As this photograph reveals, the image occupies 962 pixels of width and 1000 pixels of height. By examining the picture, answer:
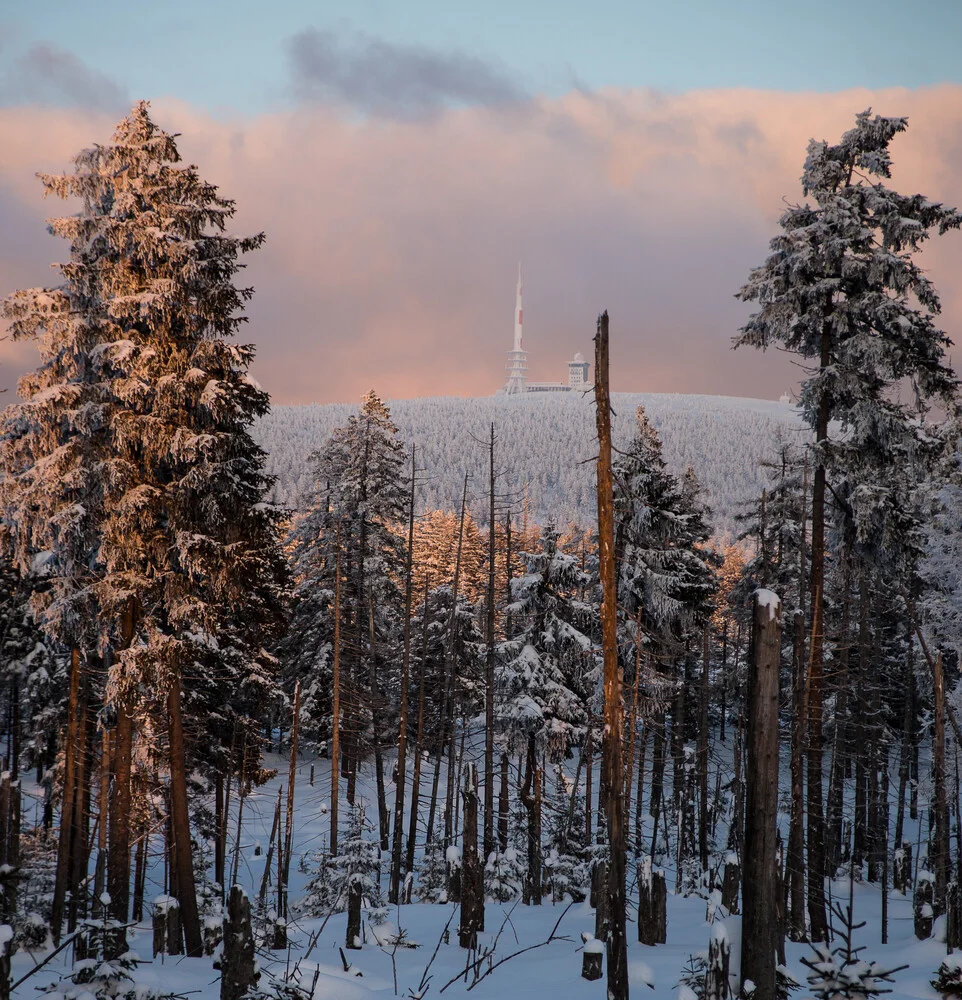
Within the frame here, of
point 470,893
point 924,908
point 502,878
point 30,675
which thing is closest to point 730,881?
point 470,893

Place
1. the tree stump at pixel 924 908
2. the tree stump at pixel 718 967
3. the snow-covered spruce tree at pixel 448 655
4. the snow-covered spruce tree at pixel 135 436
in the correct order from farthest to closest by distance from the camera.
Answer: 1. the snow-covered spruce tree at pixel 448 655
2. the tree stump at pixel 924 908
3. the snow-covered spruce tree at pixel 135 436
4. the tree stump at pixel 718 967

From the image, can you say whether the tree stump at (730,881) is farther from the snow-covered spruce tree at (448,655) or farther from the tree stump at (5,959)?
the snow-covered spruce tree at (448,655)

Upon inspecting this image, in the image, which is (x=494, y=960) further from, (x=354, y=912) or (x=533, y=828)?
(x=533, y=828)

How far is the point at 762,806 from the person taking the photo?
513 cm

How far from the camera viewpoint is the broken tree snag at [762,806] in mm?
5078

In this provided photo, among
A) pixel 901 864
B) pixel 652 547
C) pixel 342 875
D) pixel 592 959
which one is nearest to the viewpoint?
pixel 592 959

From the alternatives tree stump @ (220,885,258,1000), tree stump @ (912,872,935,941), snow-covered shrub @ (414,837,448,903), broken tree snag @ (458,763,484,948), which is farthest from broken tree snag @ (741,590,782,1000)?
snow-covered shrub @ (414,837,448,903)

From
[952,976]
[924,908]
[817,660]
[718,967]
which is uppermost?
[817,660]

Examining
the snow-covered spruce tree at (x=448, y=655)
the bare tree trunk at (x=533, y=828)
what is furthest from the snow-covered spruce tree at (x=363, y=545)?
the bare tree trunk at (x=533, y=828)

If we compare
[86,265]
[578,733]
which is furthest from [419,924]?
[86,265]

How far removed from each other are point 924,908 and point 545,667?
11895 mm

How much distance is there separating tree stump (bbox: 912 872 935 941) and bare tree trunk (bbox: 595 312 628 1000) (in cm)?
1167

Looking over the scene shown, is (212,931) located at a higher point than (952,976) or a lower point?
lower

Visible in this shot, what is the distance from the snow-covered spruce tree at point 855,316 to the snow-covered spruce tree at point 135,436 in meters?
10.8
